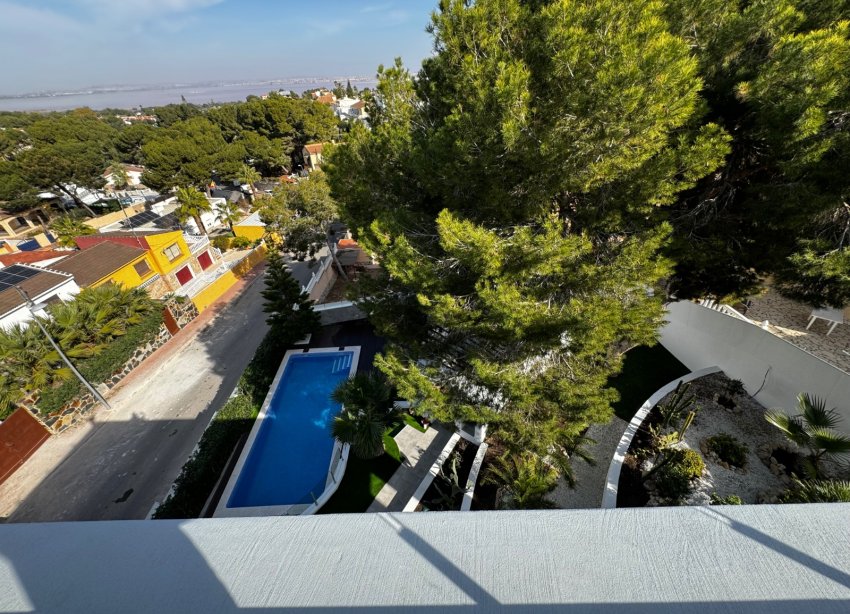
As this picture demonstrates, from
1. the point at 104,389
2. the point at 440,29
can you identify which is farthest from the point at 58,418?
the point at 440,29

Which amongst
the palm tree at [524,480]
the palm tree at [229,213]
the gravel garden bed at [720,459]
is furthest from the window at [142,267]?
the gravel garden bed at [720,459]

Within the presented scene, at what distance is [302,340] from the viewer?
56.6 feet

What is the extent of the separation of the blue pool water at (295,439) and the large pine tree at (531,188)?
18.3ft

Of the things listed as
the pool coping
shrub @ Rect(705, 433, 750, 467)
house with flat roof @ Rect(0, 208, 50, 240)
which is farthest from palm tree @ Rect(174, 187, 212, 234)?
shrub @ Rect(705, 433, 750, 467)

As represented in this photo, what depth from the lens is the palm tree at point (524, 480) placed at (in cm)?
758

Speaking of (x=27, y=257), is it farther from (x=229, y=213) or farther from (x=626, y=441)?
(x=626, y=441)

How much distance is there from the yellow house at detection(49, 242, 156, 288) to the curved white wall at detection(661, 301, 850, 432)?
1023 inches

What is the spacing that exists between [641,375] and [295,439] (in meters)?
12.7

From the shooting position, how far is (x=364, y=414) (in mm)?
10625

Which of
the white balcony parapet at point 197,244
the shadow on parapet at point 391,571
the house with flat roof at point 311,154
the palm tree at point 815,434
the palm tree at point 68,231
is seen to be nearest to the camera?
the shadow on parapet at point 391,571

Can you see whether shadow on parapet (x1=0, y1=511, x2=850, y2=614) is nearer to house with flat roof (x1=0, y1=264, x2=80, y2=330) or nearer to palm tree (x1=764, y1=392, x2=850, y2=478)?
palm tree (x1=764, y1=392, x2=850, y2=478)

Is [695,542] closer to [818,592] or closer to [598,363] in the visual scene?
[818,592]

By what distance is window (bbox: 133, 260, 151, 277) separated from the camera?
21192mm

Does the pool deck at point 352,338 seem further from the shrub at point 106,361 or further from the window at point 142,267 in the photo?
the window at point 142,267
